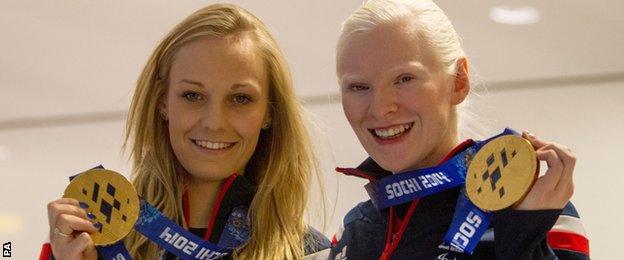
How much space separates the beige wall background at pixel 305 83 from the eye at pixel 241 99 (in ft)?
3.41

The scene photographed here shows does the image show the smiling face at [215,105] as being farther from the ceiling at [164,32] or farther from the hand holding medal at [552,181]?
the ceiling at [164,32]

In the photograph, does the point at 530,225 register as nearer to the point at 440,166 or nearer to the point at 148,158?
the point at 440,166

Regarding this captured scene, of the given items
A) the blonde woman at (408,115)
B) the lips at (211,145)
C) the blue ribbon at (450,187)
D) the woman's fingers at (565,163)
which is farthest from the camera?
the lips at (211,145)

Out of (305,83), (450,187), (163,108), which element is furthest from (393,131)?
(305,83)

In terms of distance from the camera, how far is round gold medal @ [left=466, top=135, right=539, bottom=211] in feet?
5.48

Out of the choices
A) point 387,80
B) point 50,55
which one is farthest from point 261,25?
point 50,55

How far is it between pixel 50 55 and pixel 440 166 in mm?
2356

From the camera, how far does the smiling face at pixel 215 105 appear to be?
2.21 m

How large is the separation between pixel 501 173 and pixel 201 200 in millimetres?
751

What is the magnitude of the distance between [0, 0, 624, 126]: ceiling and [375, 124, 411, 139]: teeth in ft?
5.40

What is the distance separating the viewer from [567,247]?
1744 millimetres

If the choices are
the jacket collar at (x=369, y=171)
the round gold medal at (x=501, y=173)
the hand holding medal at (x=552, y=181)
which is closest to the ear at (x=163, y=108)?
the jacket collar at (x=369, y=171)

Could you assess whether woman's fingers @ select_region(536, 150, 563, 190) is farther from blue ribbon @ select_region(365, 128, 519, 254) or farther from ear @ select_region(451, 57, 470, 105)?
ear @ select_region(451, 57, 470, 105)

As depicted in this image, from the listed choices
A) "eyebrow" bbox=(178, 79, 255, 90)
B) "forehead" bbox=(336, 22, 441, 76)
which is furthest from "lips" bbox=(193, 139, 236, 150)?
"forehead" bbox=(336, 22, 441, 76)
